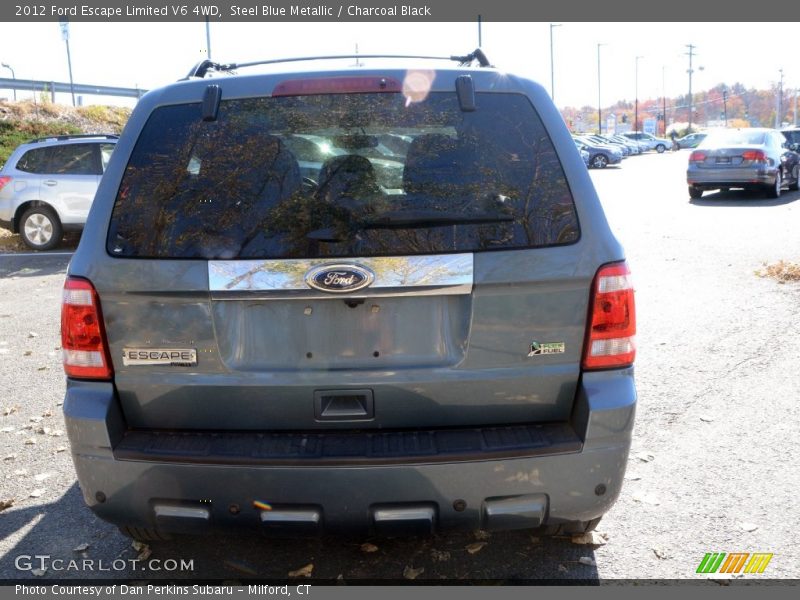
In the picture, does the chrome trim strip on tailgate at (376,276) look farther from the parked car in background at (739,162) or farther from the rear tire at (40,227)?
the parked car in background at (739,162)

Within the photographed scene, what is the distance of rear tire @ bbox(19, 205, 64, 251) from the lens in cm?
1381

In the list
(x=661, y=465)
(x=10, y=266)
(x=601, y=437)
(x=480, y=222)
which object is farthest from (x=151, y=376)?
(x=10, y=266)

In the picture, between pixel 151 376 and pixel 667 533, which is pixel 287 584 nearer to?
pixel 151 376

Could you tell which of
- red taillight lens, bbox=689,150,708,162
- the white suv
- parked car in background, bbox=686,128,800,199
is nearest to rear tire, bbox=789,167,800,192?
parked car in background, bbox=686,128,800,199

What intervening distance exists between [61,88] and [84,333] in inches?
1567

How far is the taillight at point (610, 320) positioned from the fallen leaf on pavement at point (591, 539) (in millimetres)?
1081

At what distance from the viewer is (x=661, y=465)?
4.40 m

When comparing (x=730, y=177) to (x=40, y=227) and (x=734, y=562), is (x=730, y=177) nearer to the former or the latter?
(x=40, y=227)

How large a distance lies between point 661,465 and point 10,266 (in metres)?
11.1

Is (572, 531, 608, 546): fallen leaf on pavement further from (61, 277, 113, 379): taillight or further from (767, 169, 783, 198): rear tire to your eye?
Answer: (767, 169, 783, 198): rear tire

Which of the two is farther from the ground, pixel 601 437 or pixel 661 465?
pixel 601 437

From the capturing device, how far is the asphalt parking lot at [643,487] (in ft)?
11.3

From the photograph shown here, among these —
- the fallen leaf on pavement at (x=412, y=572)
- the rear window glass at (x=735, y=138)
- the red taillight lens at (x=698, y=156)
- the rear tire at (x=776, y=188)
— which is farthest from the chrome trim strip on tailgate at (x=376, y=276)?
the rear tire at (x=776, y=188)

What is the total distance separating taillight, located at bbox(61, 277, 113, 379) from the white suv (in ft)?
38.1
